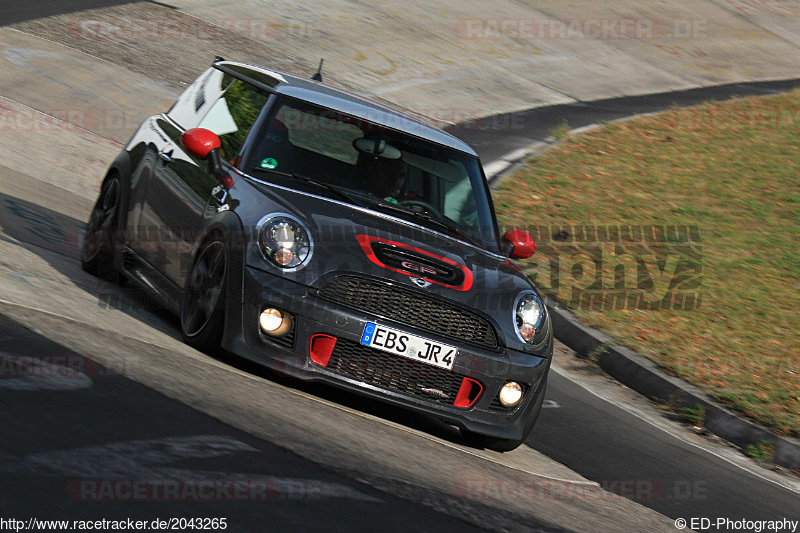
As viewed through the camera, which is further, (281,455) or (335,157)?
(335,157)

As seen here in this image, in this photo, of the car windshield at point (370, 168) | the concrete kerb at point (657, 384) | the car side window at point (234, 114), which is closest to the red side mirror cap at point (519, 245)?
the car windshield at point (370, 168)

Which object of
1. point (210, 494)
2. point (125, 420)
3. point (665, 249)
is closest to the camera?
point (210, 494)

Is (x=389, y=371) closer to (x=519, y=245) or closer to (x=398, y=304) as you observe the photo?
(x=398, y=304)

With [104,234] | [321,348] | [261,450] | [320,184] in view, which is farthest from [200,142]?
[261,450]

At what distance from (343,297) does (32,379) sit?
157 cm

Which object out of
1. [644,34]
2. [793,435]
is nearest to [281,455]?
[793,435]

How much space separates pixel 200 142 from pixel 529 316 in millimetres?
2102

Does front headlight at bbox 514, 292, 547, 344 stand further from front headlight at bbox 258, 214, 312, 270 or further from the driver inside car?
front headlight at bbox 258, 214, 312, 270

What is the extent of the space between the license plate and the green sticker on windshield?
1310 mm

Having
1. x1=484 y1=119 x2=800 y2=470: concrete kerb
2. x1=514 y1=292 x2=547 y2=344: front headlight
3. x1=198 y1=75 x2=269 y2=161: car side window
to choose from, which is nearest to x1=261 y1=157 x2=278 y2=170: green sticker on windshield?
x1=198 y1=75 x2=269 y2=161: car side window

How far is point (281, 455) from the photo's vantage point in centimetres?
446

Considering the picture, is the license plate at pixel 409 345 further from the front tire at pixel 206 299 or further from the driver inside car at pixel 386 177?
the driver inside car at pixel 386 177

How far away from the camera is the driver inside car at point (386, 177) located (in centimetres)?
639

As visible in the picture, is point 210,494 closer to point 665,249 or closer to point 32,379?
point 32,379
